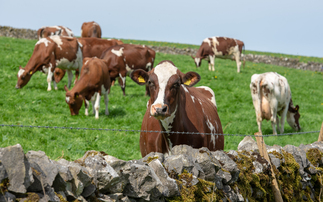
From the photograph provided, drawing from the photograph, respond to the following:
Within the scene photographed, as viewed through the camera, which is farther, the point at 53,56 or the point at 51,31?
the point at 51,31

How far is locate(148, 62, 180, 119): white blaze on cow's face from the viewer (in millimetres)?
4471

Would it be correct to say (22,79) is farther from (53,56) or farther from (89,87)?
(89,87)

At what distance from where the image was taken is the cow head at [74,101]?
1192 cm

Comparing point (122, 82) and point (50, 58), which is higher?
point (50, 58)

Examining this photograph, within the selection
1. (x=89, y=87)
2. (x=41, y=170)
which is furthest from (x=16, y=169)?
(x=89, y=87)

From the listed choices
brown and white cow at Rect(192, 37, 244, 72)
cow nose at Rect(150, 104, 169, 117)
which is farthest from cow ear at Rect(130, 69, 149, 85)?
brown and white cow at Rect(192, 37, 244, 72)

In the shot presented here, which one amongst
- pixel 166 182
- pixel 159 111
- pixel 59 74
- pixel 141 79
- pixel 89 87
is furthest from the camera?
pixel 59 74

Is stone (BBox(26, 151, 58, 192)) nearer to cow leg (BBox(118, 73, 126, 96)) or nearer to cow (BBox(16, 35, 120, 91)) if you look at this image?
cow (BBox(16, 35, 120, 91))

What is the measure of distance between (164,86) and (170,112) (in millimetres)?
361

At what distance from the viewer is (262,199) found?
4.96m

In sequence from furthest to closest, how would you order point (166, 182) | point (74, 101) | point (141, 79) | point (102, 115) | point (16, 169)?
point (102, 115) < point (74, 101) < point (141, 79) < point (166, 182) < point (16, 169)

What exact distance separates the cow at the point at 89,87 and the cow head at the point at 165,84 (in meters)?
7.28

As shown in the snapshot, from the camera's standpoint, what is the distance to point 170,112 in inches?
188

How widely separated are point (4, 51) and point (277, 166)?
18.9m
